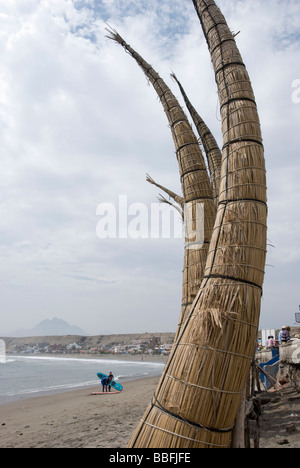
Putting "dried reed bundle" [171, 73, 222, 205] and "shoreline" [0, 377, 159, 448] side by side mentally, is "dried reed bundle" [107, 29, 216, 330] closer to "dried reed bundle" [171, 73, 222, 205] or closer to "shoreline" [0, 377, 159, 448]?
"dried reed bundle" [171, 73, 222, 205]

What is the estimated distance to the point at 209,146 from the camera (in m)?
4.82

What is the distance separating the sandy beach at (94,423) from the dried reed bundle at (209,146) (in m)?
3.98

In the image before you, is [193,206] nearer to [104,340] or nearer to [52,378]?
[52,378]

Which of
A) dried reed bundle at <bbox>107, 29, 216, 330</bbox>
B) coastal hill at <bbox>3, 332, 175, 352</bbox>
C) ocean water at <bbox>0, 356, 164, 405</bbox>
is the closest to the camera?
dried reed bundle at <bbox>107, 29, 216, 330</bbox>

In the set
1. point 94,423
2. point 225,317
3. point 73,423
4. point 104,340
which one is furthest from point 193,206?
point 104,340

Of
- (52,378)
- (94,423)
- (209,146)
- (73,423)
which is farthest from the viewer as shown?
(52,378)

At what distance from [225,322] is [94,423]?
9348 millimetres

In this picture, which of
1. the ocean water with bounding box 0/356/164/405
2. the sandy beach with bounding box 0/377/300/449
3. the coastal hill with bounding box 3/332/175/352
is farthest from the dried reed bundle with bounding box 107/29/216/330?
the coastal hill with bounding box 3/332/175/352

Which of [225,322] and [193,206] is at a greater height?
[193,206]

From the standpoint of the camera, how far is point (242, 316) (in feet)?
6.84

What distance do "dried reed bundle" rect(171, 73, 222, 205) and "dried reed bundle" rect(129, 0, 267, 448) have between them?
76.8 inches

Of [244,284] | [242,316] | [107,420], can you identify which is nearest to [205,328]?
[242,316]

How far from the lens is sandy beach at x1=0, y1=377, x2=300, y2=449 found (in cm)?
606
